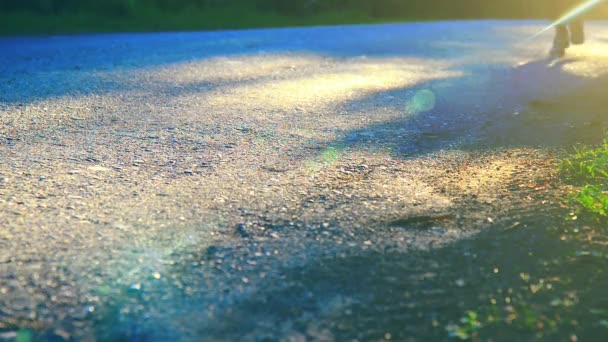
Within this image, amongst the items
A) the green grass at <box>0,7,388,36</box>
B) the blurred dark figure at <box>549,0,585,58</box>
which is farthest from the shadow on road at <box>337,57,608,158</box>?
the green grass at <box>0,7,388,36</box>

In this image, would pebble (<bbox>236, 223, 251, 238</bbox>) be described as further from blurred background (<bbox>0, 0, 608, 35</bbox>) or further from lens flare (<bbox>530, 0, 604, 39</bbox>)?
blurred background (<bbox>0, 0, 608, 35</bbox>)

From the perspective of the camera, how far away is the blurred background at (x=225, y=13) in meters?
15.1

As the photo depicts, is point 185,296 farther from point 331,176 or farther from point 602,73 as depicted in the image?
point 602,73

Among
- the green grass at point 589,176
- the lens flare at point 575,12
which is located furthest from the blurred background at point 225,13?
the green grass at point 589,176

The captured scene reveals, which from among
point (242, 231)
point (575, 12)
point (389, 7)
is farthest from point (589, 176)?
point (389, 7)

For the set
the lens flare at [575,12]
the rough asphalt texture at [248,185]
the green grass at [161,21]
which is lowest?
the rough asphalt texture at [248,185]

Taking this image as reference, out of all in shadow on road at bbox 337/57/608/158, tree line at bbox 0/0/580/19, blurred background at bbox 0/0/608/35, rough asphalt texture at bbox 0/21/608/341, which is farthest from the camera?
tree line at bbox 0/0/580/19

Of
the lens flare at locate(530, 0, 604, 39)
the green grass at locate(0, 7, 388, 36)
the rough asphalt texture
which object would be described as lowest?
the rough asphalt texture

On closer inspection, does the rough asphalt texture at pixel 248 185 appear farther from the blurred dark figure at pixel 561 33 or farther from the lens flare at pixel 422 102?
the blurred dark figure at pixel 561 33

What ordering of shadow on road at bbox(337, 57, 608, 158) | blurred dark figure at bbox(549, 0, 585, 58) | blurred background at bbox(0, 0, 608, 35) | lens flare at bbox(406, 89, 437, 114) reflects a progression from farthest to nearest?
blurred background at bbox(0, 0, 608, 35), blurred dark figure at bbox(549, 0, 585, 58), lens flare at bbox(406, 89, 437, 114), shadow on road at bbox(337, 57, 608, 158)

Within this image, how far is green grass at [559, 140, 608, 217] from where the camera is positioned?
347cm

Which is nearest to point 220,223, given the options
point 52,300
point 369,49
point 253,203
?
point 253,203

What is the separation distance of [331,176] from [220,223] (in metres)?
0.94

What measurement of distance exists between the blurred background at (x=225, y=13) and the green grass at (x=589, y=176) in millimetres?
10808
